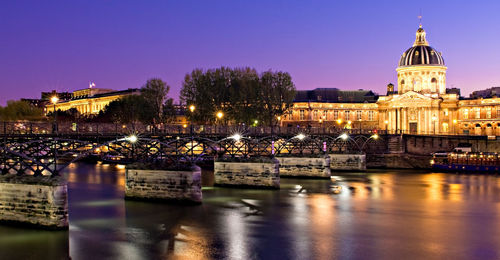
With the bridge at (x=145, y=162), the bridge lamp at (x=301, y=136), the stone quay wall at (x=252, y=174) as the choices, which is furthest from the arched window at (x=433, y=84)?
the stone quay wall at (x=252, y=174)

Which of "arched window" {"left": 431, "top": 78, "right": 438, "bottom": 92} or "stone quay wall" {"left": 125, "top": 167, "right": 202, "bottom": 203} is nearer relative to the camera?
"stone quay wall" {"left": 125, "top": 167, "right": 202, "bottom": 203}

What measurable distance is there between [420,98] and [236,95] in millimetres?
62430

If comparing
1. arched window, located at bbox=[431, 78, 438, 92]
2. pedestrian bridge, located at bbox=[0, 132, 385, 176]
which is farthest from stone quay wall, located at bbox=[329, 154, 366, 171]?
arched window, located at bbox=[431, 78, 438, 92]

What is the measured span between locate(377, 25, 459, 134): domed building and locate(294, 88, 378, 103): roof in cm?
1460

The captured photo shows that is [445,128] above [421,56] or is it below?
below

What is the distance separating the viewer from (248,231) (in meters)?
38.2

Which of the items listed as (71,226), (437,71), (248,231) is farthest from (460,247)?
(437,71)

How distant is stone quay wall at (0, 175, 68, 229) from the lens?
34.5 m

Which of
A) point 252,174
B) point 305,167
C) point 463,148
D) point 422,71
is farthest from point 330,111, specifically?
point 252,174

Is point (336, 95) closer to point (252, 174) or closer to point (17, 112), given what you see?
point (17, 112)

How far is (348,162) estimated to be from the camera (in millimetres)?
86500

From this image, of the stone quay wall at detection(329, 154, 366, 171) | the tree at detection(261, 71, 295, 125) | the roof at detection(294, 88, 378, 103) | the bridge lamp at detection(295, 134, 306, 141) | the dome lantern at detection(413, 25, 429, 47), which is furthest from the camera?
the roof at detection(294, 88, 378, 103)

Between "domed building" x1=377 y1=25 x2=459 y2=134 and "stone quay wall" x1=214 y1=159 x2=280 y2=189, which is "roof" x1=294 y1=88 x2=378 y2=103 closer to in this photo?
"domed building" x1=377 y1=25 x2=459 y2=134

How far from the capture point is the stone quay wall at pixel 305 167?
237ft
